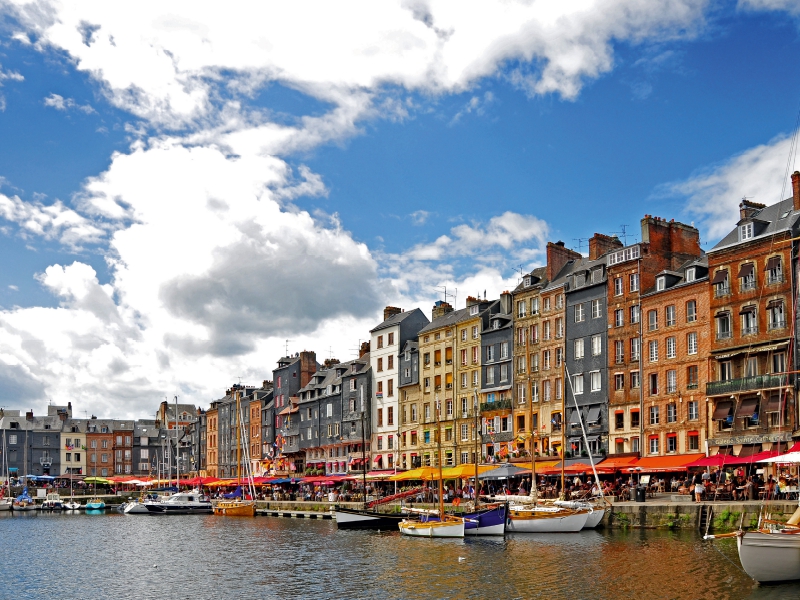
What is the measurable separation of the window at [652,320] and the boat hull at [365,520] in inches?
897

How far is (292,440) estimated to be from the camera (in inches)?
4685

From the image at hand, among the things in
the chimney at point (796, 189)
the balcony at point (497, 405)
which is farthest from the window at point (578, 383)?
the chimney at point (796, 189)

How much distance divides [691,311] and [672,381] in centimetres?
516

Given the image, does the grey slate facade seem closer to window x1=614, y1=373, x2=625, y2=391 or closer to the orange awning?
window x1=614, y1=373, x2=625, y2=391

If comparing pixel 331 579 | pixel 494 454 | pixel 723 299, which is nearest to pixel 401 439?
pixel 494 454

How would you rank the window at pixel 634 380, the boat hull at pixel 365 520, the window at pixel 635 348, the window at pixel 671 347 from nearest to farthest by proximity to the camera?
the boat hull at pixel 365 520 → the window at pixel 671 347 → the window at pixel 634 380 → the window at pixel 635 348

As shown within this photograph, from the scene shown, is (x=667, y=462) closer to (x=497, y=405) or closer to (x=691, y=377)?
(x=691, y=377)

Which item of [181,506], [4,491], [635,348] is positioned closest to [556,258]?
[635,348]

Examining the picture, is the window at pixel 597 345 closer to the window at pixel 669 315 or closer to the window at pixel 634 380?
the window at pixel 634 380

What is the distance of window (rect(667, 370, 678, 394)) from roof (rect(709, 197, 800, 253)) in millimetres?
9218

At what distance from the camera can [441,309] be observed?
97.7 m

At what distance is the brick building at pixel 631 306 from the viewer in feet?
230

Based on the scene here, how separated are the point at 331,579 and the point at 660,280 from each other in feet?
127

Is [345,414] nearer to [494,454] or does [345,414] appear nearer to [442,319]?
[442,319]
